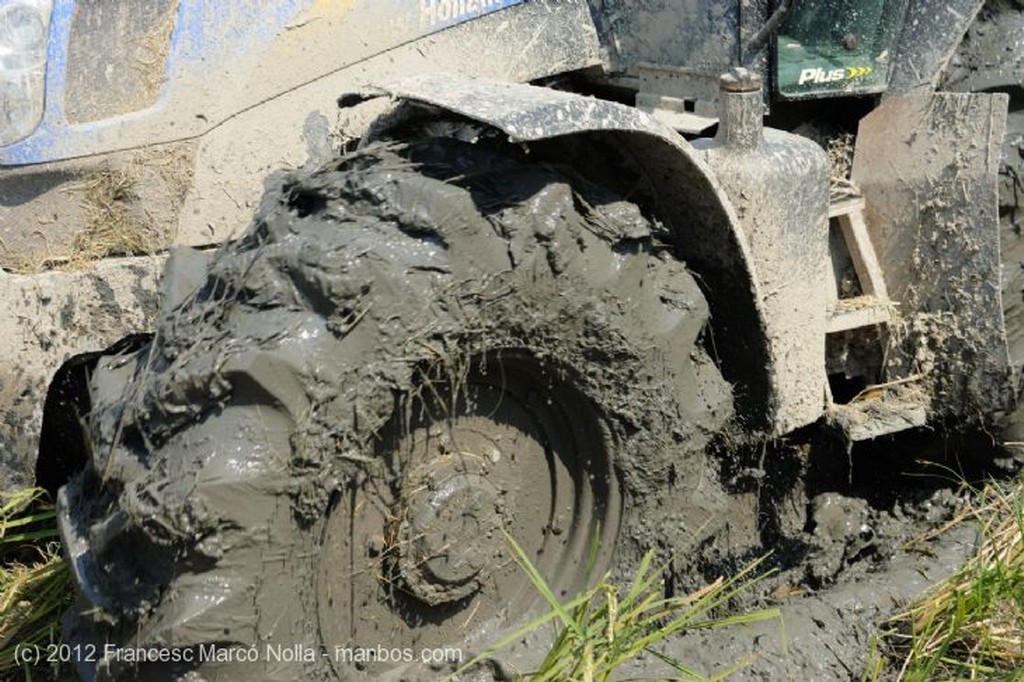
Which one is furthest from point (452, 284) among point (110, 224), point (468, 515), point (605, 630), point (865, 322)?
point (865, 322)

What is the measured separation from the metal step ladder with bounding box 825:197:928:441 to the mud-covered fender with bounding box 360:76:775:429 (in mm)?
328

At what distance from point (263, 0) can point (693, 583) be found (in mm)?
1614

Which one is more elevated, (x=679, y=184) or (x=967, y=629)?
(x=679, y=184)

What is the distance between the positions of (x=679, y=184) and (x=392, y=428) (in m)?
0.78

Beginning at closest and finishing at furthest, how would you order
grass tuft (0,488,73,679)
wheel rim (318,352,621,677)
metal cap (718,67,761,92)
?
wheel rim (318,352,621,677)
metal cap (718,67,761,92)
grass tuft (0,488,73,679)

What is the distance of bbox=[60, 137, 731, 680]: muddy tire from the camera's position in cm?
230

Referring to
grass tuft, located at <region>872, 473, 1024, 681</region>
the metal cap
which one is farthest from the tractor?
grass tuft, located at <region>872, 473, 1024, 681</region>

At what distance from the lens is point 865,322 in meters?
3.20

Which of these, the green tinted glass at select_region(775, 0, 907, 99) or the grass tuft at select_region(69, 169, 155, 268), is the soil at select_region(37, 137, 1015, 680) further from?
the green tinted glass at select_region(775, 0, 907, 99)

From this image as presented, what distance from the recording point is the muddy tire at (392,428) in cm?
230

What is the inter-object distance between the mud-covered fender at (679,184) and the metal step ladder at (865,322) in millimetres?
328

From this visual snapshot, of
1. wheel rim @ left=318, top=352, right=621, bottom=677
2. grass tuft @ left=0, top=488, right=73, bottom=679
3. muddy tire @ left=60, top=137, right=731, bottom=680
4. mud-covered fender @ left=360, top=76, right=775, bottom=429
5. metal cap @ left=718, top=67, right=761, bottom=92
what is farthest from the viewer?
grass tuft @ left=0, top=488, right=73, bottom=679

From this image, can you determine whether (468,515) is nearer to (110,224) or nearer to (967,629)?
(110,224)

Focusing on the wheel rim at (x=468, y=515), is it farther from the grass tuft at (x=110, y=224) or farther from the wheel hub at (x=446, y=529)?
the grass tuft at (x=110, y=224)
